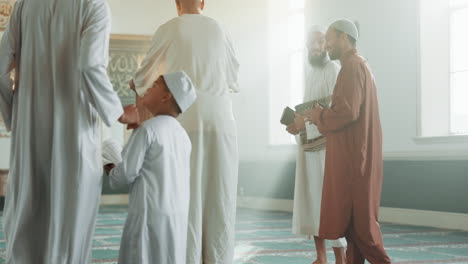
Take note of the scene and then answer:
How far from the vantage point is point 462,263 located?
16.4 feet

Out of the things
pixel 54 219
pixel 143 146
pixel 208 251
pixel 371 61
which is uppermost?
pixel 371 61

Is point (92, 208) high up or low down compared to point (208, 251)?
up

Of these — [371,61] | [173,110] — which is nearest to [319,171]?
[173,110]

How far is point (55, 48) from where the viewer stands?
291 centimetres

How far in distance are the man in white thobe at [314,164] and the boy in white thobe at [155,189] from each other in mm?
1834

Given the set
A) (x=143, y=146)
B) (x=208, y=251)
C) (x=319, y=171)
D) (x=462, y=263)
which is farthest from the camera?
(x=462, y=263)

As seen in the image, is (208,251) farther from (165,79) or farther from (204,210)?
(165,79)

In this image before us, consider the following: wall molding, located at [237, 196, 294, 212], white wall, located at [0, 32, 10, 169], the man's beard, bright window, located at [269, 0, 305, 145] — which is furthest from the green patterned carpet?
white wall, located at [0, 32, 10, 169]

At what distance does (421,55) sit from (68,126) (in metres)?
6.12

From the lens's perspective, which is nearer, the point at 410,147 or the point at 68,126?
the point at 68,126

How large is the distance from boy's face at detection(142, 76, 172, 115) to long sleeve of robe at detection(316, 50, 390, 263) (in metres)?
1.25

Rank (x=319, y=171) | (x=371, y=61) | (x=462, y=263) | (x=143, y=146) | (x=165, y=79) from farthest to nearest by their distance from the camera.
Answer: (x=371, y=61), (x=462, y=263), (x=319, y=171), (x=165, y=79), (x=143, y=146)

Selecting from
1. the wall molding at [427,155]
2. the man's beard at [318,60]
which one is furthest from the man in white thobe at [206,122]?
the wall molding at [427,155]

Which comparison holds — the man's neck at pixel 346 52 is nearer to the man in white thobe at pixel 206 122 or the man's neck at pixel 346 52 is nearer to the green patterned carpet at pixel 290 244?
the man in white thobe at pixel 206 122
